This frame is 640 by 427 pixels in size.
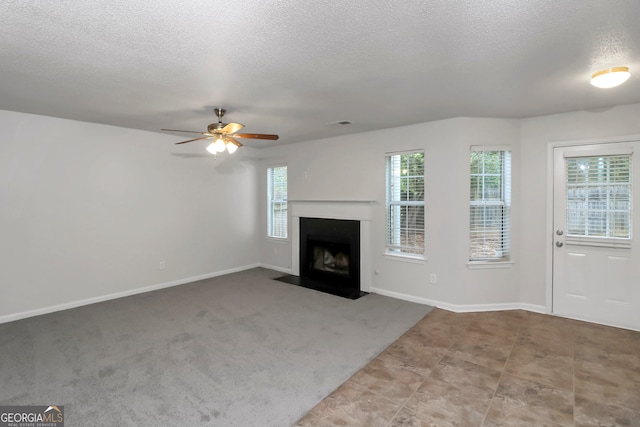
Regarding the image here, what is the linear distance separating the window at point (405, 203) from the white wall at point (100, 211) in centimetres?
301

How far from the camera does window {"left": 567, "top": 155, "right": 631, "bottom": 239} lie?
349 centimetres

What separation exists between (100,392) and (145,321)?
1.42m

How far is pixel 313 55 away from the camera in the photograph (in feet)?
7.32

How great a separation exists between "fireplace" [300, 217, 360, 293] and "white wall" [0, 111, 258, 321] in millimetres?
1501

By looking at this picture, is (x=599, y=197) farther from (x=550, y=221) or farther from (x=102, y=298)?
(x=102, y=298)

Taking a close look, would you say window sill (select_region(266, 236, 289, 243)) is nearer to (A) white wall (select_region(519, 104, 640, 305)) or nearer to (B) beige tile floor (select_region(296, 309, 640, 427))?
(B) beige tile floor (select_region(296, 309, 640, 427))

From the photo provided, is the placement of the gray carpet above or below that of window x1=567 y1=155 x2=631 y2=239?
below

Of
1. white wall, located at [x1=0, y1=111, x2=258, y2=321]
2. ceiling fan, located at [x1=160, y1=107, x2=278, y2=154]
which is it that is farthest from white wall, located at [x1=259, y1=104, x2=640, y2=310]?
white wall, located at [x1=0, y1=111, x2=258, y2=321]

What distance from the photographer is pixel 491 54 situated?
2.23m

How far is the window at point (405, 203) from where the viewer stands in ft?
14.6

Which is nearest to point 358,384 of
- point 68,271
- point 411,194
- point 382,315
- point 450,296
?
point 382,315

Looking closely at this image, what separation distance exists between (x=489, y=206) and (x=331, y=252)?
2498 mm

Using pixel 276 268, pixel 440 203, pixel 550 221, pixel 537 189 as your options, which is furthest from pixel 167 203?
pixel 550 221

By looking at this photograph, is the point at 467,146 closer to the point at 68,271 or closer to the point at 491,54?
the point at 491,54
